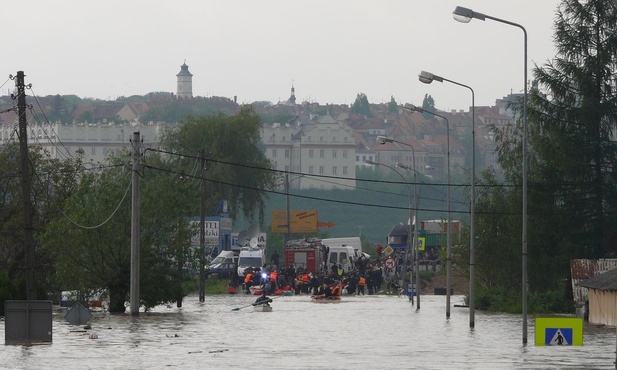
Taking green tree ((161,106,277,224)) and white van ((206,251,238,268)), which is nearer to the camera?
white van ((206,251,238,268))

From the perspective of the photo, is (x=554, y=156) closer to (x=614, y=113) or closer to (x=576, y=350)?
(x=614, y=113)

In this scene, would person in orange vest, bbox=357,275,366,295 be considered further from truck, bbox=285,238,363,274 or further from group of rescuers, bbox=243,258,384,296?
truck, bbox=285,238,363,274

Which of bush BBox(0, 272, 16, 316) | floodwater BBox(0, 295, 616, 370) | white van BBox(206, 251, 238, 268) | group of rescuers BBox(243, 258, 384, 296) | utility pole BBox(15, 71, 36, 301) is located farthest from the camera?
white van BBox(206, 251, 238, 268)

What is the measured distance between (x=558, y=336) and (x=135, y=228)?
22308mm

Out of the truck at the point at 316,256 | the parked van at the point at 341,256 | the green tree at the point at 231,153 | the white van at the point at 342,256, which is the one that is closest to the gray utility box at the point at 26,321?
the truck at the point at 316,256

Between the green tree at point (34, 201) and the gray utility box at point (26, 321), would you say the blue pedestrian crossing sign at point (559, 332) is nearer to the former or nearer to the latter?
the gray utility box at point (26, 321)

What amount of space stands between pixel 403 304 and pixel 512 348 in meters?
35.7

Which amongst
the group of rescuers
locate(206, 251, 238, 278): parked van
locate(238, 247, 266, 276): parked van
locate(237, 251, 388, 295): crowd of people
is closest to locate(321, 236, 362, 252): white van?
locate(206, 251, 238, 278): parked van

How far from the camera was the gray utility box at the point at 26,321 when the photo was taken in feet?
120

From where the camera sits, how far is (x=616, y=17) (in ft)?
227

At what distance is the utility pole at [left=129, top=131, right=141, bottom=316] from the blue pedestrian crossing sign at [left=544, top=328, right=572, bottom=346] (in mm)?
21484

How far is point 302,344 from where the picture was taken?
39.2 metres

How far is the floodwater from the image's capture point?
103 ft

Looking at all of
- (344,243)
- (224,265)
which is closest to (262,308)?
(224,265)
